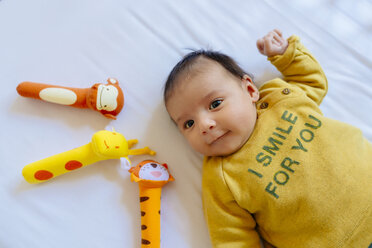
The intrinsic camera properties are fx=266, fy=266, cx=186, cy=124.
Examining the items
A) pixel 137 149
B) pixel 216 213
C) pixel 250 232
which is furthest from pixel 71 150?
pixel 250 232

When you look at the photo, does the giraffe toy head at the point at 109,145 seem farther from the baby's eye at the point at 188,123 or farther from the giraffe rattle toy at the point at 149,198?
the baby's eye at the point at 188,123

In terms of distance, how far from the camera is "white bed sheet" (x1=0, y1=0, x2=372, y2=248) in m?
0.92

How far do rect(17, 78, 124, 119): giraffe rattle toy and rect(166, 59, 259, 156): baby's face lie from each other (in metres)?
0.23

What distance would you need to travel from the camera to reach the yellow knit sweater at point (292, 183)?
724mm

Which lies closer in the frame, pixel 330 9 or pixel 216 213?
pixel 216 213

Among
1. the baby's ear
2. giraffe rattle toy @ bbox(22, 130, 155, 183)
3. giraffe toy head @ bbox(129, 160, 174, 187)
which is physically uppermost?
the baby's ear

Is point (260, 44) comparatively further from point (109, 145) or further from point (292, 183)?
point (109, 145)

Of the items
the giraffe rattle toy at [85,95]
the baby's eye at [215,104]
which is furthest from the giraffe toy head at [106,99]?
the baby's eye at [215,104]

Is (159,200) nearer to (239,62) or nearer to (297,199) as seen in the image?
(297,199)

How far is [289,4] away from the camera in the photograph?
3.34 feet

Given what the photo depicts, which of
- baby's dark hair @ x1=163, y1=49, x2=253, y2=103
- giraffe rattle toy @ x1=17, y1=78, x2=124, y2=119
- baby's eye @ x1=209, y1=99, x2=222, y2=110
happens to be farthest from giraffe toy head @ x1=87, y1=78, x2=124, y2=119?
baby's eye @ x1=209, y1=99, x2=222, y2=110

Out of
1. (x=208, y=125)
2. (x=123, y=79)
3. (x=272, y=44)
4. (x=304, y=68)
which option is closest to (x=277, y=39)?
(x=272, y=44)

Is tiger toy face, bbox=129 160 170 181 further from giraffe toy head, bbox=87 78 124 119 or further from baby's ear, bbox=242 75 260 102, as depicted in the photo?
baby's ear, bbox=242 75 260 102

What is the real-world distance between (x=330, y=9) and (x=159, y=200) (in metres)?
0.94
